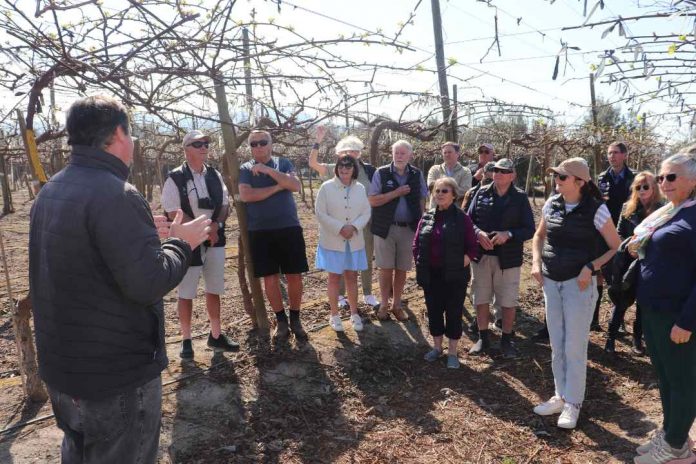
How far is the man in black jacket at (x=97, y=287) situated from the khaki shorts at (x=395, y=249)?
330 cm

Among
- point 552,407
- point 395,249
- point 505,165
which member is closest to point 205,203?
point 395,249

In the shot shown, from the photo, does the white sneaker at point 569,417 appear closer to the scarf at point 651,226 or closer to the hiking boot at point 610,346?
the scarf at point 651,226

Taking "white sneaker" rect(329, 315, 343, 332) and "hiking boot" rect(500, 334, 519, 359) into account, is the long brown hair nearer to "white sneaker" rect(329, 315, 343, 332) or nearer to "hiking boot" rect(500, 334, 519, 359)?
"hiking boot" rect(500, 334, 519, 359)

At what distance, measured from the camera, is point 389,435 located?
352 centimetres

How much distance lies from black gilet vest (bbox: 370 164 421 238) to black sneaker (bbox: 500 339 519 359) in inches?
54.8

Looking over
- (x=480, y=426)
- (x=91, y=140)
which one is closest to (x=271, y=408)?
(x=480, y=426)

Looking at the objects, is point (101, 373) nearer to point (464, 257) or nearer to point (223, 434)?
point (223, 434)

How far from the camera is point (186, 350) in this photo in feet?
13.9

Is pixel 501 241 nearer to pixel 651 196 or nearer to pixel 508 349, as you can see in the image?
pixel 508 349

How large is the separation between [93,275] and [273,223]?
2689 millimetres

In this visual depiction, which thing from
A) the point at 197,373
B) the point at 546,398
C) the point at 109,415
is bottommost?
the point at 546,398

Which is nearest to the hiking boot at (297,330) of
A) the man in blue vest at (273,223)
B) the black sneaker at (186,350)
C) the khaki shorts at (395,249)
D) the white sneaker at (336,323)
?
the man in blue vest at (273,223)

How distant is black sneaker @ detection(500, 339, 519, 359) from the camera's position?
15.3 ft

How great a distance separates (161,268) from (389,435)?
2252 millimetres
